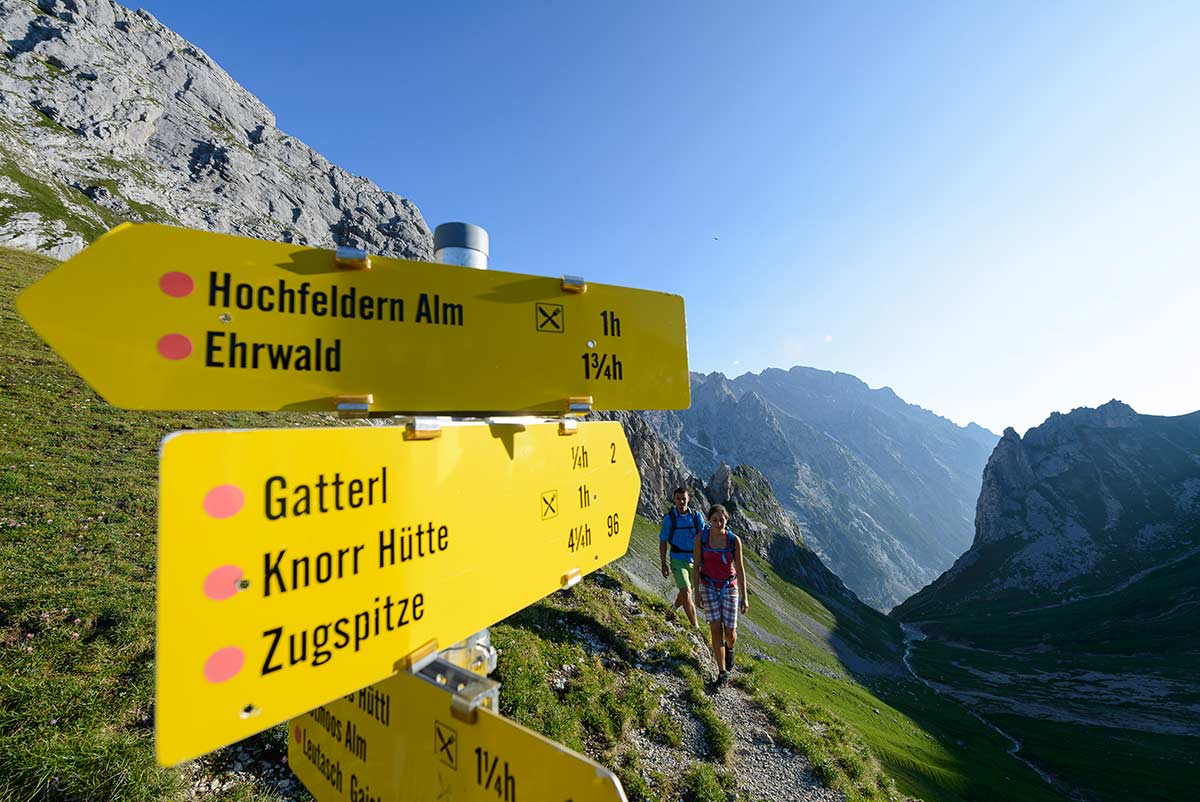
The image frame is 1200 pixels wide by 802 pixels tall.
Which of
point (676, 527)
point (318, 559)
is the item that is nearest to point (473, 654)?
point (318, 559)

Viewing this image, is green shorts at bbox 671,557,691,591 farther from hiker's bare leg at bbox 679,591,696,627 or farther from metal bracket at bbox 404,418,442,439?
metal bracket at bbox 404,418,442,439

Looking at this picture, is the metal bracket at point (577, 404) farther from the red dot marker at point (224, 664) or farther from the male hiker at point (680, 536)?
the male hiker at point (680, 536)

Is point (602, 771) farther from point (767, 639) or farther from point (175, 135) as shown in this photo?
point (175, 135)

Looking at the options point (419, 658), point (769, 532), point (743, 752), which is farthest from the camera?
point (769, 532)

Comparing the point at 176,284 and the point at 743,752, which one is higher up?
the point at 176,284

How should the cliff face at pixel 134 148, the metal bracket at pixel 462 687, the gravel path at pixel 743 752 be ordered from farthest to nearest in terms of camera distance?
1. the cliff face at pixel 134 148
2. the gravel path at pixel 743 752
3. the metal bracket at pixel 462 687

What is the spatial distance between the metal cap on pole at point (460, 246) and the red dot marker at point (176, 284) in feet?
4.11

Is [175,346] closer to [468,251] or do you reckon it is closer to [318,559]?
[318,559]

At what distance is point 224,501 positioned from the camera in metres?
1.74

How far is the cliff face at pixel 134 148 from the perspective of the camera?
101000 millimetres

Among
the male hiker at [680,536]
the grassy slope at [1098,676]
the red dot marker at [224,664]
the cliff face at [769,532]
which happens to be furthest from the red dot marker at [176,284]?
the cliff face at [769,532]

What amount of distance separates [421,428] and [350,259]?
0.97m

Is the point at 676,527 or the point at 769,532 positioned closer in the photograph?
the point at 676,527

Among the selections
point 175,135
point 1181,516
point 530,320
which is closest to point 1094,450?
point 1181,516
